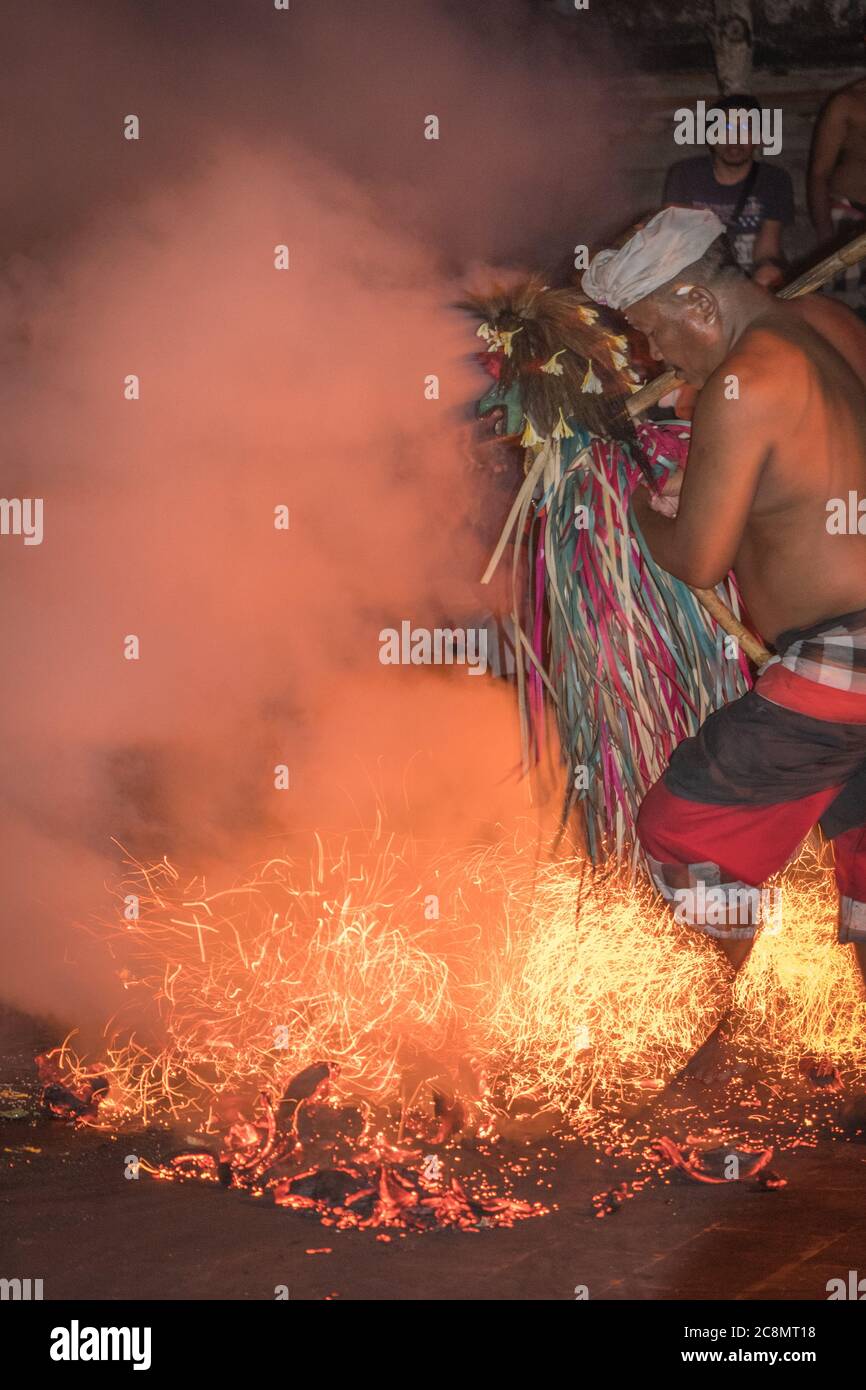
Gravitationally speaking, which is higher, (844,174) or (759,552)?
(844,174)

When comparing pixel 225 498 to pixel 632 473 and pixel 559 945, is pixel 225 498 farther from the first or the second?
pixel 559 945

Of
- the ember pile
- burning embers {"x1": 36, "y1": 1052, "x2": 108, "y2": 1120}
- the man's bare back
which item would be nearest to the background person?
the man's bare back

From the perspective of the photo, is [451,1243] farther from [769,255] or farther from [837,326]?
[769,255]

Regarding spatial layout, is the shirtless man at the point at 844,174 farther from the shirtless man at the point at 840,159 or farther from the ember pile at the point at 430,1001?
the ember pile at the point at 430,1001

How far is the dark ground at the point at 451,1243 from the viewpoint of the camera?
2.50m

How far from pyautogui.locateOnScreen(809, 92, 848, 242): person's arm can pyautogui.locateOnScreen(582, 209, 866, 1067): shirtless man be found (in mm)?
439

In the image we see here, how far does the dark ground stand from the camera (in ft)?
8.21

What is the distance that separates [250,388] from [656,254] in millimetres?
982

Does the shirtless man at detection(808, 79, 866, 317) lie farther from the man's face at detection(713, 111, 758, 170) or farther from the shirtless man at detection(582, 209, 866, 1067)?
the shirtless man at detection(582, 209, 866, 1067)

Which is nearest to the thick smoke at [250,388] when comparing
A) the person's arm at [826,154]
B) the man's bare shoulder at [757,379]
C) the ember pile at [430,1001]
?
the ember pile at [430,1001]

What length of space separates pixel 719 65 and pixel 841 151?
33cm

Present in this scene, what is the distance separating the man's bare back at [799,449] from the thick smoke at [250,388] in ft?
2.20

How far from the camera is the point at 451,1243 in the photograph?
2607 mm

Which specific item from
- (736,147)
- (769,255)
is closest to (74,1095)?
(769,255)
